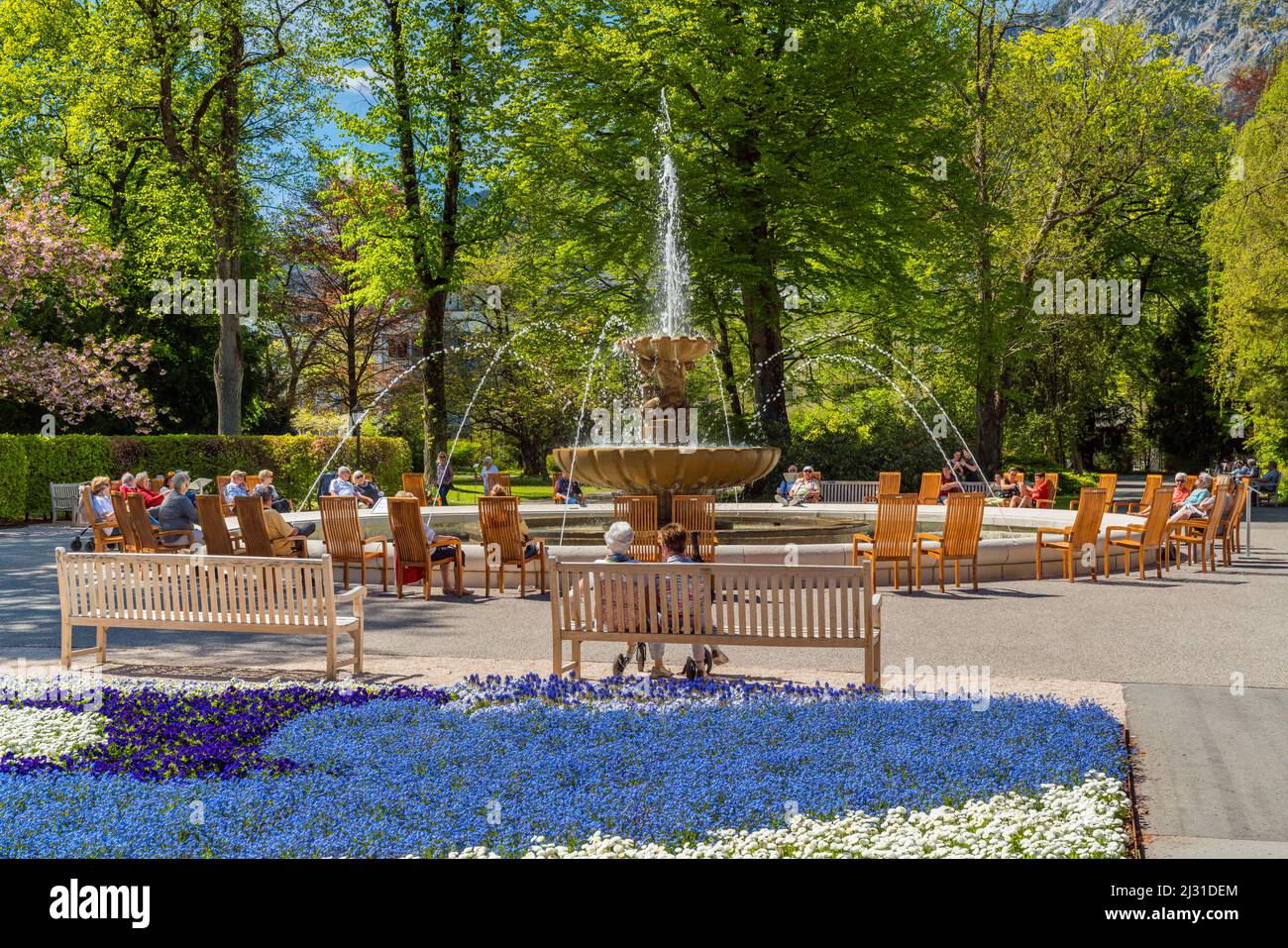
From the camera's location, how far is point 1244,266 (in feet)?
97.8

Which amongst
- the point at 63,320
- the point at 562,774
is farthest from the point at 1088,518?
the point at 63,320

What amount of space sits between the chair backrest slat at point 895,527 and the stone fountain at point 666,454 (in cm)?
198

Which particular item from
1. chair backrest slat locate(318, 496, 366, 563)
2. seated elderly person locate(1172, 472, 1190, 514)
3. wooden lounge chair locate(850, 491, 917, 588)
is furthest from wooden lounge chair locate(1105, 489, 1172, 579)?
chair backrest slat locate(318, 496, 366, 563)

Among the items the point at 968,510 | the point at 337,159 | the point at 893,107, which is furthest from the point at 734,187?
the point at 968,510

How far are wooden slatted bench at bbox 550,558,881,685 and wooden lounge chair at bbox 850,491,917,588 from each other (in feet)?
17.2

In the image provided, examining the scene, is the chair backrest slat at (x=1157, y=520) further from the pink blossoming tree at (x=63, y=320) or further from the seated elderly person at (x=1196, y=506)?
the pink blossoming tree at (x=63, y=320)

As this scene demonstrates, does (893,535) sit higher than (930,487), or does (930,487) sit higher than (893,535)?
(930,487)

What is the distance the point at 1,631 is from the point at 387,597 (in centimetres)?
380

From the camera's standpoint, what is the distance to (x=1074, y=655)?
361 inches

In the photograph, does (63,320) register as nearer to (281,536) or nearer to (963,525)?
(281,536)

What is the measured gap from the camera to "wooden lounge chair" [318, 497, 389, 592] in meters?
13.4

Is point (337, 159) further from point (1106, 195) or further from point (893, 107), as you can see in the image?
point (1106, 195)

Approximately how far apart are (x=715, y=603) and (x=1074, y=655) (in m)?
3.08

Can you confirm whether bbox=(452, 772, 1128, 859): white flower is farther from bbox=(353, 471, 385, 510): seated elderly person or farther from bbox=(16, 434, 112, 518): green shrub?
bbox=(16, 434, 112, 518): green shrub
